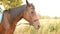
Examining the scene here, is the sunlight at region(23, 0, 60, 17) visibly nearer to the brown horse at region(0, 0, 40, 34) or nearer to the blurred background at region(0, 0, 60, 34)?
the blurred background at region(0, 0, 60, 34)

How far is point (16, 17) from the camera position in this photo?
470cm

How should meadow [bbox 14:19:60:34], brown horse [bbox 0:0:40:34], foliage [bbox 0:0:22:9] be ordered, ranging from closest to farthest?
1. brown horse [bbox 0:0:40:34]
2. meadow [bbox 14:19:60:34]
3. foliage [bbox 0:0:22:9]

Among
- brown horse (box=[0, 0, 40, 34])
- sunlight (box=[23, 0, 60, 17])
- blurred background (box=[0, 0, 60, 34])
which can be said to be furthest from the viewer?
sunlight (box=[23, 0, 60, 17])

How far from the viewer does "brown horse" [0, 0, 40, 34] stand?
15.1 feet

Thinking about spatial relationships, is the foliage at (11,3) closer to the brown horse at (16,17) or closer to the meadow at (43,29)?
the meadow at (43,29)

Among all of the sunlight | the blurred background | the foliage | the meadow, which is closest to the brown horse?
the meadow

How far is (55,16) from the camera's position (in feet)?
36.5

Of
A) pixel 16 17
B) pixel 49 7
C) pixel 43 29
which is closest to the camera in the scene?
pixel 16 17

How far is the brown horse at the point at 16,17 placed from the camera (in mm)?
4613

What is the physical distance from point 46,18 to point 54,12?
1.19 meters

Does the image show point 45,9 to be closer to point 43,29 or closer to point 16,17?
point 43,29

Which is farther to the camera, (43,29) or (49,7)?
(49,7)

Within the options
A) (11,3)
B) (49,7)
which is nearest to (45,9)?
(49,7)

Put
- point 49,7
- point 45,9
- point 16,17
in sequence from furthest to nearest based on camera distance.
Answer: point 49,7
point 45,9
point 16,17
